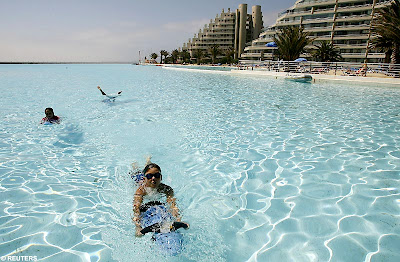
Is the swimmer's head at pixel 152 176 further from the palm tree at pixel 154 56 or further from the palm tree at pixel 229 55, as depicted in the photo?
the palm tree at pixel 154 56

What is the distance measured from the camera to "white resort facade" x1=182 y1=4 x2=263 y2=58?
99.5 metres

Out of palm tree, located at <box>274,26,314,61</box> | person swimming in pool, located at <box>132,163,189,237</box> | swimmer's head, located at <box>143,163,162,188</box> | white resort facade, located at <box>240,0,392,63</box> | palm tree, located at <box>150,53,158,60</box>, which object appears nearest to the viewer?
person swimming in pool, located at <box>132,163,189,237</box>

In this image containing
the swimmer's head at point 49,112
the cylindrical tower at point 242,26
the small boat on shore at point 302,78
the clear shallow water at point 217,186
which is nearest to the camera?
the clear shallow water at point 217,186

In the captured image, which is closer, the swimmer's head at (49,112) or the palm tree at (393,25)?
the swimmer's head at (49,112)

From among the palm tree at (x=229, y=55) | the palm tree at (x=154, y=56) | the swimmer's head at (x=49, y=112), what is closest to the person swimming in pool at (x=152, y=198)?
the swimmer's head at (x=49, y=112)

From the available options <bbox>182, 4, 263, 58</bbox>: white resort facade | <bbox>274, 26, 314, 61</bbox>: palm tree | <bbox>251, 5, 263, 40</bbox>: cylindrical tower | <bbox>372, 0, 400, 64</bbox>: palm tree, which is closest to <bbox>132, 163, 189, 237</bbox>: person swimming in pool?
<bbox>372, 0, 400, 64</bbox>: palm tree

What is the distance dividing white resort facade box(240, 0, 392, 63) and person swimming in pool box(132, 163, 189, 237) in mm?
48288

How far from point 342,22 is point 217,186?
2475 inches

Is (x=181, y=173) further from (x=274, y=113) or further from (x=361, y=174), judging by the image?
(x=274, y=113)

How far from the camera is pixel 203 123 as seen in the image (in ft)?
28.2

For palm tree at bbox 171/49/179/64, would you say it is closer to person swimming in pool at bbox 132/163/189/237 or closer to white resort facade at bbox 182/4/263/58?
white resort facade at bbox 182/4/263/58

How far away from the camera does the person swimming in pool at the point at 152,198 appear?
3287mm

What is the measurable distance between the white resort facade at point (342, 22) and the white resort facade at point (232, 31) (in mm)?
37613

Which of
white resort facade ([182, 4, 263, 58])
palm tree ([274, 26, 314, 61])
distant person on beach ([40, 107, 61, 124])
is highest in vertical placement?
white resort facade ([182, 4, 263, 58])
